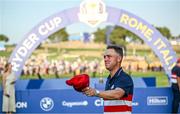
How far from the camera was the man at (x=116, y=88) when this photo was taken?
3.79 meters

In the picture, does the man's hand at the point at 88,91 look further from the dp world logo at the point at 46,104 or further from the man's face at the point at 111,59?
the dp world logo at the point at 46,104

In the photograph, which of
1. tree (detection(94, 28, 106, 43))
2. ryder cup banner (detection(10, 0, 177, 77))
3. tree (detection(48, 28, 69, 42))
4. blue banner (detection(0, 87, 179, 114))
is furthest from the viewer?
tree (detection(94, 28, 106, 43))

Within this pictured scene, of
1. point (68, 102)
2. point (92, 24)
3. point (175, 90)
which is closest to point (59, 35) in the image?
point (92, 24)

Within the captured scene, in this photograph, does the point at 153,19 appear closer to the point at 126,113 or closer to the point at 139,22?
the point at 139,22

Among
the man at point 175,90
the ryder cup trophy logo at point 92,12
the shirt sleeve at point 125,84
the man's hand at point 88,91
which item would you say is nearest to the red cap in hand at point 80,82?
the man's hand at point 88,91

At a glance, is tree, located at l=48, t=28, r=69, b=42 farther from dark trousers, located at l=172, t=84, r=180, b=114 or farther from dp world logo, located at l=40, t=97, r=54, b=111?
dark trousers, located at l=172, t=84, r=180, b=114

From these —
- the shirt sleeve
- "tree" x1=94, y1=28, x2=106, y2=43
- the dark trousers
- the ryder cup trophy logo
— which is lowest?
the dark trousers

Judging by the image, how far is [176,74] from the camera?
33.3ft

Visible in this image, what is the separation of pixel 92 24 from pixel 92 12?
33 centimetres

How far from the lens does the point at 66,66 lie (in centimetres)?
1488

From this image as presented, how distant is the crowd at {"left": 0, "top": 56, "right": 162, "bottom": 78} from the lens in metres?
14.7

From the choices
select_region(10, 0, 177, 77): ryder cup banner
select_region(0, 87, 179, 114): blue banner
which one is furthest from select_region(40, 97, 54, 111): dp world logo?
select_region(10, 0, 177, 77): ryder cup banner

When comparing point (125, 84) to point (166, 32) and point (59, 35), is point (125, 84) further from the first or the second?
point (166, 32)

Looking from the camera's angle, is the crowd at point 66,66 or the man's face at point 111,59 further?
the crowd at point 66,66
